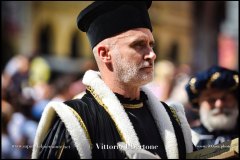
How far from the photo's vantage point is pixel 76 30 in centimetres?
2495

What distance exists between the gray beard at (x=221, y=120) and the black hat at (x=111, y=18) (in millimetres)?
2043

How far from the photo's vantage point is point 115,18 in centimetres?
404

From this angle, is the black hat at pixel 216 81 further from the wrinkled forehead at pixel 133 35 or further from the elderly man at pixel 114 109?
the wrinkled forehead at pixel 133 35

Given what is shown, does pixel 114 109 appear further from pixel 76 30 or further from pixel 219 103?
pixel 76 30

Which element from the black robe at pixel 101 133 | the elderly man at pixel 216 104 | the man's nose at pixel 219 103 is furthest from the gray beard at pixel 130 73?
the man's nose at pixel 219 103

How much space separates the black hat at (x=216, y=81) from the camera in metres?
6.05

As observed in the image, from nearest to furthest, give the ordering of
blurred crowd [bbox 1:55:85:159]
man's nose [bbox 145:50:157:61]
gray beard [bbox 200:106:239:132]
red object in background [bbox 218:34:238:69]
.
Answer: man's nose [bbox 145:50:157:61] → gray beard [bbox 200:106:239:132] → blurred crowd [bbox 1:55:85:159] → red object in background [bbox 218:34:238:69]

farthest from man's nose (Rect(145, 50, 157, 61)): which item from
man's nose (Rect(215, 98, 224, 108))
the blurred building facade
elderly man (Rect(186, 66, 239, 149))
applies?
the blurred building facade

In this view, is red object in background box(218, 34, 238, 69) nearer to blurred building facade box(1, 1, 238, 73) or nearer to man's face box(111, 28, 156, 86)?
blurred building facade box(1, 1, 238, 73)

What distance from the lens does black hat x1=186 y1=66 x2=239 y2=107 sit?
6.05m

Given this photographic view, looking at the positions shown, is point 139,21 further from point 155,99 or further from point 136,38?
point 155,99

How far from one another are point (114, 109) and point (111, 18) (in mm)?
498

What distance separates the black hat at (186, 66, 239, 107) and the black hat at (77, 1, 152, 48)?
207 centimetres

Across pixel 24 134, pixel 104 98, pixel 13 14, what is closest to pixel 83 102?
pixel 104 98
